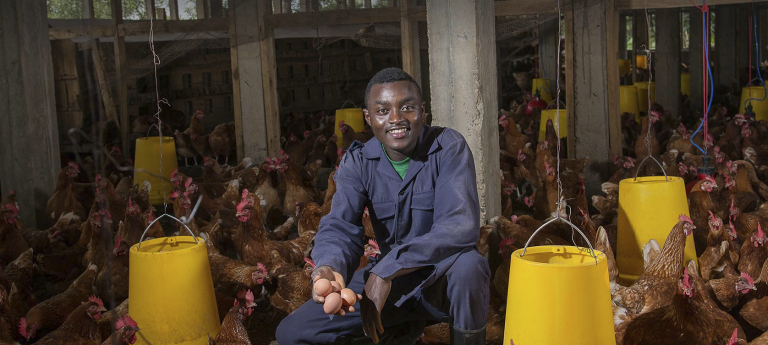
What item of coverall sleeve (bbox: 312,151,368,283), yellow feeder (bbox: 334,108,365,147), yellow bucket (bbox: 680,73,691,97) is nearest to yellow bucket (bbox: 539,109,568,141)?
yellow feeder (bbox: 334,108,365,147)

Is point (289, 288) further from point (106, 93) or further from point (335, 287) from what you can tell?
point (106, 93)

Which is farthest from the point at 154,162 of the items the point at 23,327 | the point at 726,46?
the point at 726,46

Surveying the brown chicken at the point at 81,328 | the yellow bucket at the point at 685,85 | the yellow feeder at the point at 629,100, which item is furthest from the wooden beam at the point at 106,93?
the yellow bucket at the point at 685,85

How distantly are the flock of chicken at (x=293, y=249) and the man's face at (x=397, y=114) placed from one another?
0.80 m

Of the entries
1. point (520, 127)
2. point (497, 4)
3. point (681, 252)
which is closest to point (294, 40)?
point (520, 127)

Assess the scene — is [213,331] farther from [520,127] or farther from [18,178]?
[520,127]

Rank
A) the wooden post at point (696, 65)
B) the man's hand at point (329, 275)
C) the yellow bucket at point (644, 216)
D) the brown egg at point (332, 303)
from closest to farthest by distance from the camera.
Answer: the brown egg at point (332, 303) < the man's hand at point (329, 275) < the yellow bucket at point (644, 216) < the wooden post at point (696, 65)

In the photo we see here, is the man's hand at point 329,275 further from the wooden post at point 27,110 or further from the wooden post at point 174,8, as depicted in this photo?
the wooden post at point 174,8

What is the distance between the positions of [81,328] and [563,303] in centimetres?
206

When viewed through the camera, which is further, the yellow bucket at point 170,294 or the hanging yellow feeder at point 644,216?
the hanging yellow feeder at point 644,216

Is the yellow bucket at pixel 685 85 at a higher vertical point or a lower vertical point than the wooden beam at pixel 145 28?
lower

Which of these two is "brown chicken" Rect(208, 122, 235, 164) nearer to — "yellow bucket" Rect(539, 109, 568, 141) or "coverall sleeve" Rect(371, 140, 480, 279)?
"yellow bucket" Rect(539, 109, 568, 141)

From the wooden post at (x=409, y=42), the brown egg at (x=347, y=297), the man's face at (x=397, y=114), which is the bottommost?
the brown egg at (x=347, y=297)

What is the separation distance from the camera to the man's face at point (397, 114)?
2.41 m
